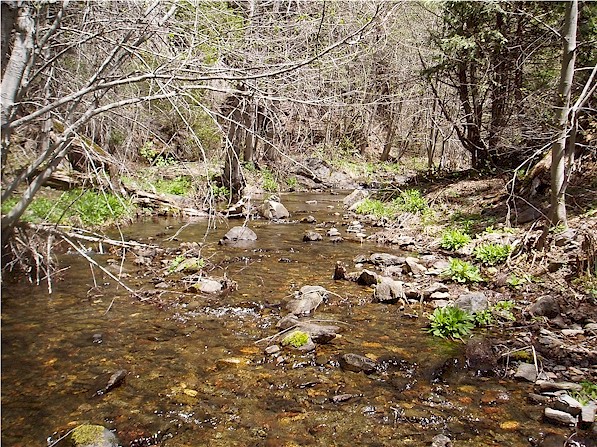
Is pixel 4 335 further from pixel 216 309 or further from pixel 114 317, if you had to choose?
pixel 216 309

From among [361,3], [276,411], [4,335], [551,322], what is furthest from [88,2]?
[551,322]

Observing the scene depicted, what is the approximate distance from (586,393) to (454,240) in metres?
5.72

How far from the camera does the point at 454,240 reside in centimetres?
940

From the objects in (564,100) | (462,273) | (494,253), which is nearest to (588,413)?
(462,273)

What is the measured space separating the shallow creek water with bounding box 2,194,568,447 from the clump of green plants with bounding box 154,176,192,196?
8.06 meters

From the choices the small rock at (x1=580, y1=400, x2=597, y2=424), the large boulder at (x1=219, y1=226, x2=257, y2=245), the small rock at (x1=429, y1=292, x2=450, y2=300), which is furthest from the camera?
the large boulder at (x1=219, y1=226, x2=257, y2=245)

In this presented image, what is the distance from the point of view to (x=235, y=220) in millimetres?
12914

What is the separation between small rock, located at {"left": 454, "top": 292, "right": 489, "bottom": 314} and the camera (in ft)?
19.3

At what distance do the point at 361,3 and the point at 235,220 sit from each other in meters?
9.81

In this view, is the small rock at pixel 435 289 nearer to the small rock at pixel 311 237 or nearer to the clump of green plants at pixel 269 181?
the small rock at pixel 311 237

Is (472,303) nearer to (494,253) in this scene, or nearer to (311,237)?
(494,253)

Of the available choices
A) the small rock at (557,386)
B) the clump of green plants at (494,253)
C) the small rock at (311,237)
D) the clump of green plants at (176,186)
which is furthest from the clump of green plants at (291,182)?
the small rock at (557,386)

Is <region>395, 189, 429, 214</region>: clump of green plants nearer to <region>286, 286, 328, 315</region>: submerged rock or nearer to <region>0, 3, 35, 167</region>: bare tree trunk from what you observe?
<region>286, 286, 328, 315</region>: submerged rock

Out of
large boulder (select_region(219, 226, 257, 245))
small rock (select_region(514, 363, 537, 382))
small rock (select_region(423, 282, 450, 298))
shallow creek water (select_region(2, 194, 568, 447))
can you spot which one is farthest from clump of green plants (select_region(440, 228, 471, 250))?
small rock (select_region(514, 363, 537, 382))
